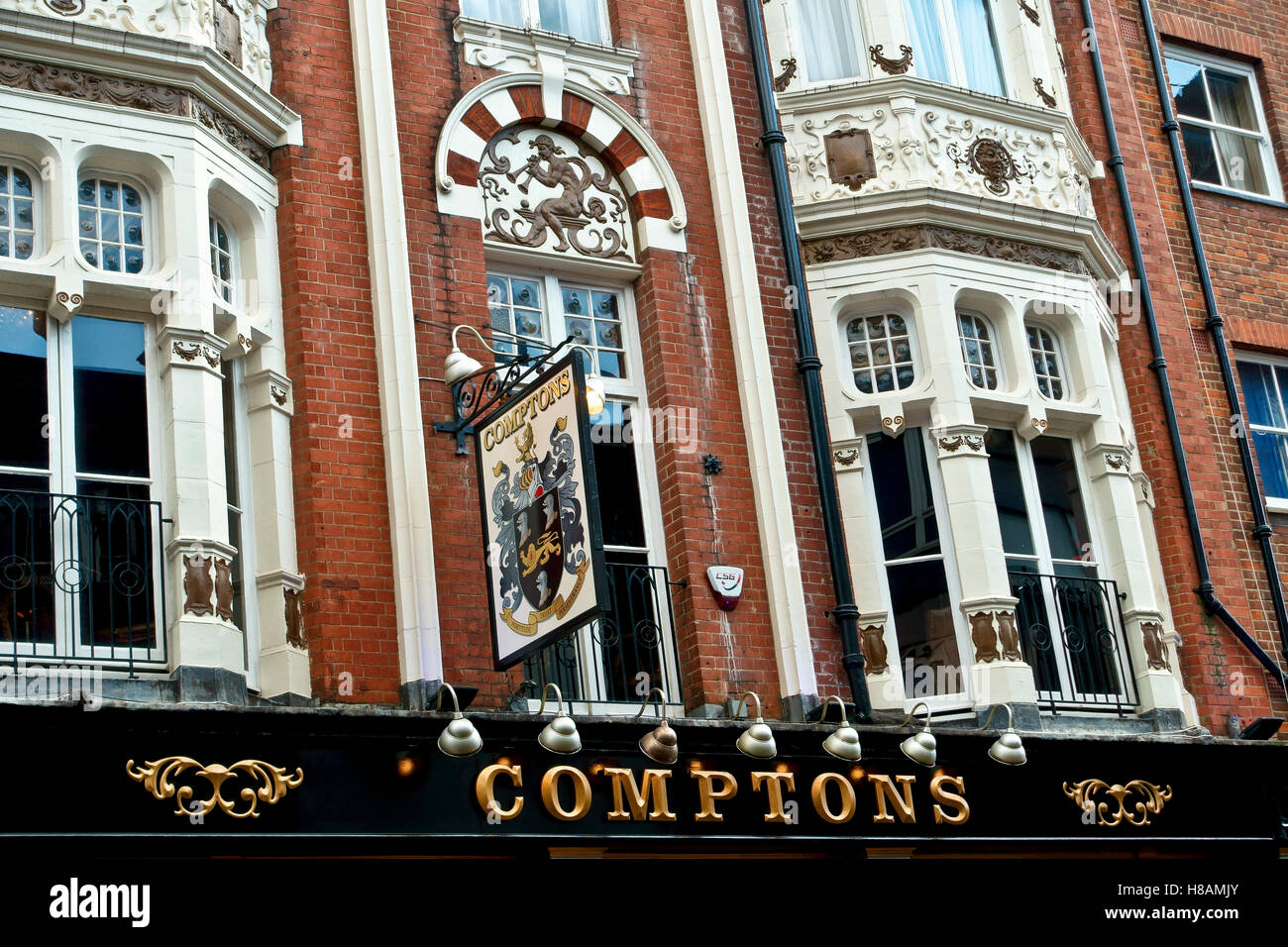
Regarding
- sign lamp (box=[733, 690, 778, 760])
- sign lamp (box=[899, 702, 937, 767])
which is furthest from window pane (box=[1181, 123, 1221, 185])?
sign lamp (box=[733, 690, 778, 760])

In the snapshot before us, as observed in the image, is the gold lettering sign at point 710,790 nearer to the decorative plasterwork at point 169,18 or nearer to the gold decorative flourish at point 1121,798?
the gold decorative flourish at point 1121,798

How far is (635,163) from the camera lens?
45.7 feet

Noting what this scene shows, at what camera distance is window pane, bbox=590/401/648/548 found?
43.3 ft

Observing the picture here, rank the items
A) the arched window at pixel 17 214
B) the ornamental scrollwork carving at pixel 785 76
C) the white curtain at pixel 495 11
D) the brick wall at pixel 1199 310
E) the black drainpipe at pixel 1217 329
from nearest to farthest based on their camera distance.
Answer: the arched window at pixel 17 214
the white curtain at pixel 495 11
the ornamental scrollwork carving at pixel 785 76
the brick wall at pixel 1199 310
the black drainpipe at pixel 1217 329

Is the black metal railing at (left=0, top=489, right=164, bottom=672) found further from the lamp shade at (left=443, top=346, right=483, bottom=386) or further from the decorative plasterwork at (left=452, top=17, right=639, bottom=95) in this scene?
the decorative plasterwork at (left=452, top=17, right=639, bottom=95)

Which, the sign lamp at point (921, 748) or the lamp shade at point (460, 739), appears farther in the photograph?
the sign lamp at point (921, 748)

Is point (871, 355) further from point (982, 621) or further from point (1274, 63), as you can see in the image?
point (1274, 63)

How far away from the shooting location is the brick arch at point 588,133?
13273 millimetres

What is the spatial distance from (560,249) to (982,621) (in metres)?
4.33

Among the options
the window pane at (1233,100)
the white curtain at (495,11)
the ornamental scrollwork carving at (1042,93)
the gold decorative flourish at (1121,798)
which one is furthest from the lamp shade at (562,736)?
the window pane at (1233,100)

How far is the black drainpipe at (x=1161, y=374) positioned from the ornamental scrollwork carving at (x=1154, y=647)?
1153 millimetres

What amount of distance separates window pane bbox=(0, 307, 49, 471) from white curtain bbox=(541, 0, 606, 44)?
208 inches

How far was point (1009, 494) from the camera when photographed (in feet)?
48.2
